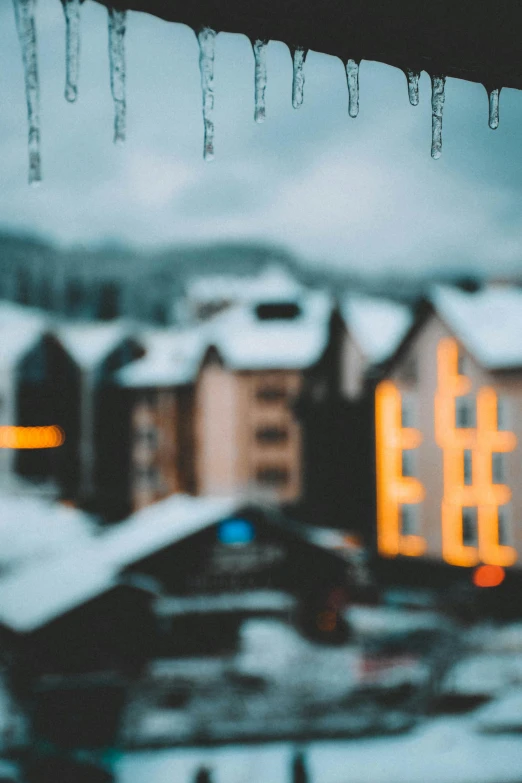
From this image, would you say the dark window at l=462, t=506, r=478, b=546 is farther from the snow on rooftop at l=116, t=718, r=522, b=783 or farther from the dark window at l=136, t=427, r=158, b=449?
the dark window at l=136, t=427, r=158, b=449

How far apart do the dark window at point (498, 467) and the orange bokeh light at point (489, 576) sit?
245cm

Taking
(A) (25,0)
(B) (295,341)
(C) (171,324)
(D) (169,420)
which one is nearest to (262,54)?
(A) (25,0)

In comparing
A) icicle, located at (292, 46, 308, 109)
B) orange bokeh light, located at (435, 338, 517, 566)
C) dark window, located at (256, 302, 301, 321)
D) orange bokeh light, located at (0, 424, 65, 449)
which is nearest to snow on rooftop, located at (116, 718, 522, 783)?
icicle, located at (292, 46, 308, 109)

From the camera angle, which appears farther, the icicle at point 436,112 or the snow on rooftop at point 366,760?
the snow on rooftop at point 366,760

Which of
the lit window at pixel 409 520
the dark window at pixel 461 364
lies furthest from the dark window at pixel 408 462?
the dark window at pixel 461 364

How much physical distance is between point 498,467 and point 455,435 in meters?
1.64

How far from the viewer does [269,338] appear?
94.5 ft

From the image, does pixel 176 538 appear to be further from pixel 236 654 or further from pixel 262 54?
pixel 262 54

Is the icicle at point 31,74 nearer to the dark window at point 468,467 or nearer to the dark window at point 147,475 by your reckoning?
the dark window at point 468,467

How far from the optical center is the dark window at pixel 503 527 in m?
20.4

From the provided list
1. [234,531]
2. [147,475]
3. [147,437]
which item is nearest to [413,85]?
[234,531]

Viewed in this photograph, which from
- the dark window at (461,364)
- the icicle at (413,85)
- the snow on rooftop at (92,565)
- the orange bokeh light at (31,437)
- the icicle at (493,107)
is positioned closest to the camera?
the icicle at (413,85)

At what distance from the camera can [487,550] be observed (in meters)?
20.7

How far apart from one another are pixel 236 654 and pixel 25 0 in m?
16.3
